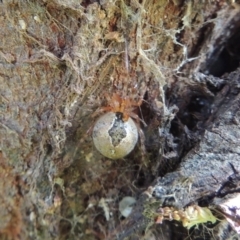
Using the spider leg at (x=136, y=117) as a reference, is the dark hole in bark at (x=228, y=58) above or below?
above

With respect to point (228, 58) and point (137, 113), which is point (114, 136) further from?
point (228, 58)

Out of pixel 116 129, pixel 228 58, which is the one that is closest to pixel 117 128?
pixel 116 129

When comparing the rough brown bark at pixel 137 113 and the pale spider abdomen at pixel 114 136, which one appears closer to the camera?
the rough brown bark at pixel 137 113

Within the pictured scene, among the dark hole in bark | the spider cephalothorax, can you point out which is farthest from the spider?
the dark hole in bark

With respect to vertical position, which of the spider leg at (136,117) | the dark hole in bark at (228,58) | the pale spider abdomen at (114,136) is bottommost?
the pale spider abdomen at (114,136)

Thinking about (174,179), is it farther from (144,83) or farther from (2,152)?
(2,152)

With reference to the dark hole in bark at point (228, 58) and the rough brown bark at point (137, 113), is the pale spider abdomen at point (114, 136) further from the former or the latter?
the dark hole in bark at point (228, 58)

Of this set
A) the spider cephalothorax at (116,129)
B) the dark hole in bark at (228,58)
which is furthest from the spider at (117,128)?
the dark hole in bark at (228,58)
